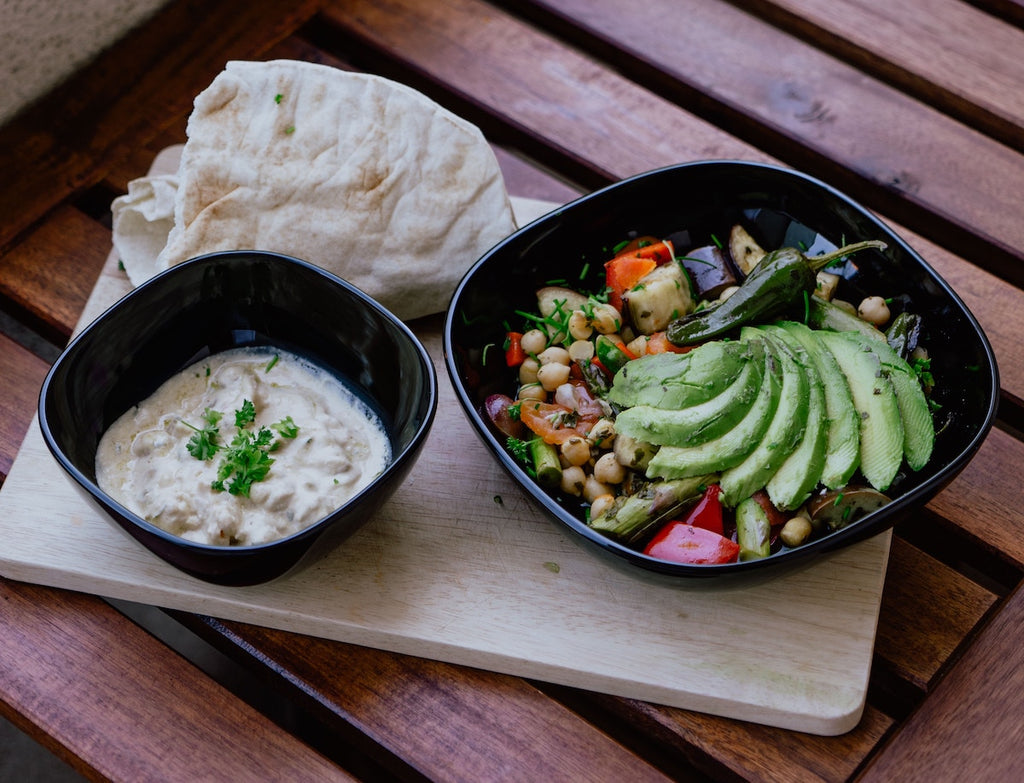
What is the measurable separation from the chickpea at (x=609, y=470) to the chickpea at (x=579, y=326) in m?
0.32

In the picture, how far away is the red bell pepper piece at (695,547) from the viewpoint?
6.90ft

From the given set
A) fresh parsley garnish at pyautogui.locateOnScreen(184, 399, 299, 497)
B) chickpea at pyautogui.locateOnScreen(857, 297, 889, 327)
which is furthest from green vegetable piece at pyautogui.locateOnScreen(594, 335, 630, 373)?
fresh parsley garnish at pyautogui.locateOnScreen(184, 399, 299, 497)

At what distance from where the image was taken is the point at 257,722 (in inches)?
86.4

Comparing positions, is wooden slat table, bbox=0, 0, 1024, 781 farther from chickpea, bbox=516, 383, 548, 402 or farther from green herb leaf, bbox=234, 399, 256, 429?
chickpea, bbox=516, 383, 548, 402

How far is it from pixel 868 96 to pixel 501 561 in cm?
181

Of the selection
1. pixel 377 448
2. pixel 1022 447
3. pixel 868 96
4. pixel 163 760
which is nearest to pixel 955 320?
pixel 1022 447

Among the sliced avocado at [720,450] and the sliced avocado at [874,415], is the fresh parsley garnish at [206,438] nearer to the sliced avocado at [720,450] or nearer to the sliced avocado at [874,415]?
the sliced avocado at [720,450]

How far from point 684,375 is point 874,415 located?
39cm

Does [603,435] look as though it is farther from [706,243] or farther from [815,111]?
[815,111]

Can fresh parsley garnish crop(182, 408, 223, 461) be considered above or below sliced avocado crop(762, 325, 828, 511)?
below

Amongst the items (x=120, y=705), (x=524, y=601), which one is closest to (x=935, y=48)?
(x=524, y=601)

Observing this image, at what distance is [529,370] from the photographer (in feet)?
8.00

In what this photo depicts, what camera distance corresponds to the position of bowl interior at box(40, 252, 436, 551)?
88.0 inches

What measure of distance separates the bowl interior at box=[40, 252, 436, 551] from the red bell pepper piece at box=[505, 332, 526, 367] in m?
0.30
